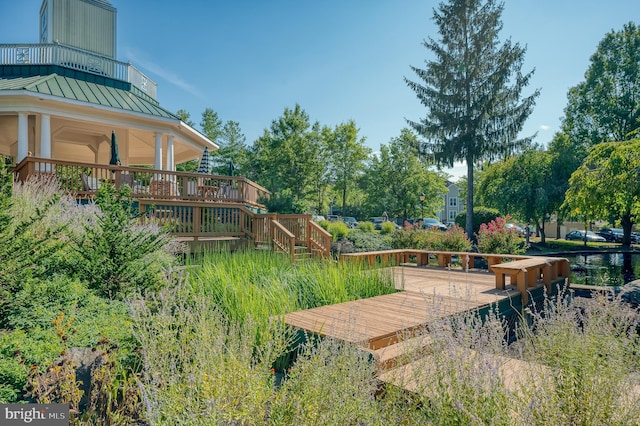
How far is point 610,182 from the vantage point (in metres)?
9.51

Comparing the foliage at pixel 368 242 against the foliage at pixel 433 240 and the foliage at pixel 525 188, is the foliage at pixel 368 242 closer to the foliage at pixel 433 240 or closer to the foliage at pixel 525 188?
the foliage at pixel 433 240

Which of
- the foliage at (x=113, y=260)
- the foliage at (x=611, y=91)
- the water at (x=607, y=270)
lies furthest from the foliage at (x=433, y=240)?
the foliage at (x=611, y=91)

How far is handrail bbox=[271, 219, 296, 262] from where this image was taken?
913cm

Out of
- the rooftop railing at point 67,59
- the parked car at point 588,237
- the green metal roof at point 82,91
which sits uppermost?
the rooftop railing at point 67,59

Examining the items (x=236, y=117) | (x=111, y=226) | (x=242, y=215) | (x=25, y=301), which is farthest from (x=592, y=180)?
(x=236, y=117)

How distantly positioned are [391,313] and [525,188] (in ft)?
75.4

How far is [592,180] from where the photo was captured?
10.1 meters

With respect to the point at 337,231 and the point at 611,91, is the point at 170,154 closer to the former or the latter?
the point at 337,231

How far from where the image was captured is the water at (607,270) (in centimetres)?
1184

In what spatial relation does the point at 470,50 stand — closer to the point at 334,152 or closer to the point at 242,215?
the point at 334,152

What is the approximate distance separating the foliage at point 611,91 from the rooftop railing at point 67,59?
28.6 metres

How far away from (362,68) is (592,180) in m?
7.84

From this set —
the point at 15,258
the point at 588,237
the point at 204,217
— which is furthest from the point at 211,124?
the point at 15,258

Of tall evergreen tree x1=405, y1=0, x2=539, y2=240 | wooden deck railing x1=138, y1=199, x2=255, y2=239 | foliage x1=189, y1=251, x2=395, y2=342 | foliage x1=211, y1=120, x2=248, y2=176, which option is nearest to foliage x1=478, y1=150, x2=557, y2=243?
tall evergreen tree x1=405, y1=0, x2=539, y2=240
